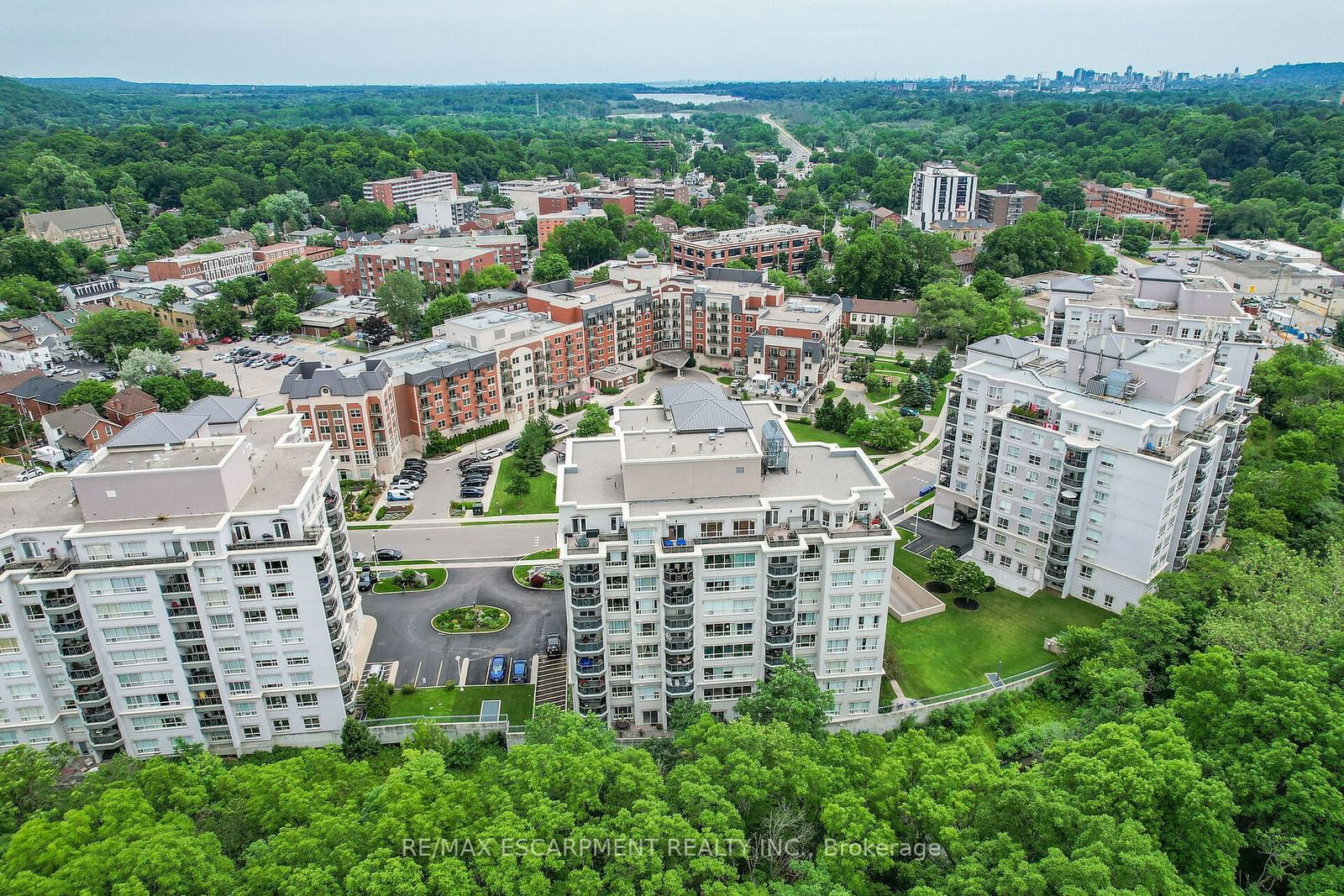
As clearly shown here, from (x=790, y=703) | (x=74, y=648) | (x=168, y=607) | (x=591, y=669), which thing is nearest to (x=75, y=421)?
(x=74, y=648)

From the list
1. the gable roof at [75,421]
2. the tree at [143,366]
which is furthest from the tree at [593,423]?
the tree at [143,366]

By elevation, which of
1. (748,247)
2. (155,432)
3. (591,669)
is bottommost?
(591,669)

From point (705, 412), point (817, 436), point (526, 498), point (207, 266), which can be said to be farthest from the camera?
point (207, 266)

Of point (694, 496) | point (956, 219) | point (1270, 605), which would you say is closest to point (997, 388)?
point (1270, 605)

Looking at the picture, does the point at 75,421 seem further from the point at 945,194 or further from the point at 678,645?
the point at 945,194

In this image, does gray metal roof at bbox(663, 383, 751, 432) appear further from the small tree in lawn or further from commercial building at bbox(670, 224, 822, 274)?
commercial building at bbox(670, 224, 822, 274)

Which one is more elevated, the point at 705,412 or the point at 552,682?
the point at 705,412

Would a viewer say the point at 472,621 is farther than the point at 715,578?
Yes
